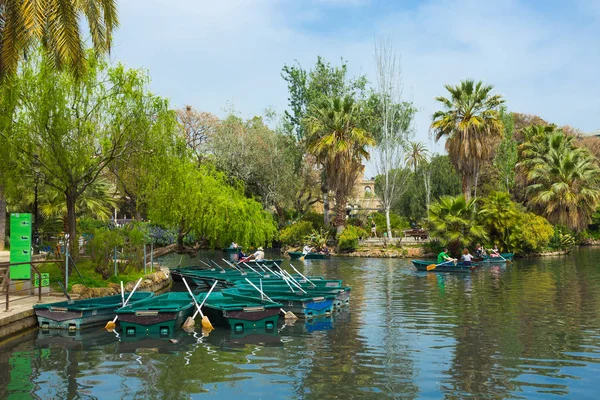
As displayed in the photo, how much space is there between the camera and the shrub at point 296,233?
2147 inches

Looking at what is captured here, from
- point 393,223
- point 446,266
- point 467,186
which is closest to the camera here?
point 446,266

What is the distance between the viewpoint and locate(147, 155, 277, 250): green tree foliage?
79.6 feet

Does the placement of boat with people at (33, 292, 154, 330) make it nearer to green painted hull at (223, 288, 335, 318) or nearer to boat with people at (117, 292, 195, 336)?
boat with people at (117, 292, 195, 336)

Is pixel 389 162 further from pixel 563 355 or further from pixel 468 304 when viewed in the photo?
pixel 563 355

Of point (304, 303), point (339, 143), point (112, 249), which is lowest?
point (304, 303)

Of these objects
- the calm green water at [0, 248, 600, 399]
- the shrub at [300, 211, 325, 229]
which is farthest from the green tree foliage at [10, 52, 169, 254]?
the shrub at [300, 211, 325, 229]

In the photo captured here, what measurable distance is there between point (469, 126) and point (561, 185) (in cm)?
1104

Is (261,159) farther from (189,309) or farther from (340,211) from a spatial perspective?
(189,309)

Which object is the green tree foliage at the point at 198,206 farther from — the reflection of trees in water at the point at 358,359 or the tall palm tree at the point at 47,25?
the reflection of trees in water at the point at 358,359

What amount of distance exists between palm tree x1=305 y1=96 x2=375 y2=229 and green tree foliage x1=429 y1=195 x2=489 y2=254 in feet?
32.8

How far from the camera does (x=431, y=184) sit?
63219 millimetres

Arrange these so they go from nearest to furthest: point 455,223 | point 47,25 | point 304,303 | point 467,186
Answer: point 47,25 < point 304,303 < point 455,223 < point 467,186

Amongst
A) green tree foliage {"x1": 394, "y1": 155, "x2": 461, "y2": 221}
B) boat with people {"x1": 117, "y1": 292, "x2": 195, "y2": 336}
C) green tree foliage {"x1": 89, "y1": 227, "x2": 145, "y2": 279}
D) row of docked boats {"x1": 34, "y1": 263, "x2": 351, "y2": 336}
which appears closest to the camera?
boat with people {"x1": 117, "y1": 292, "x2": 195, "y2": 336}

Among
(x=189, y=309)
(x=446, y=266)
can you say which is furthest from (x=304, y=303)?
(x=446, y=266)
